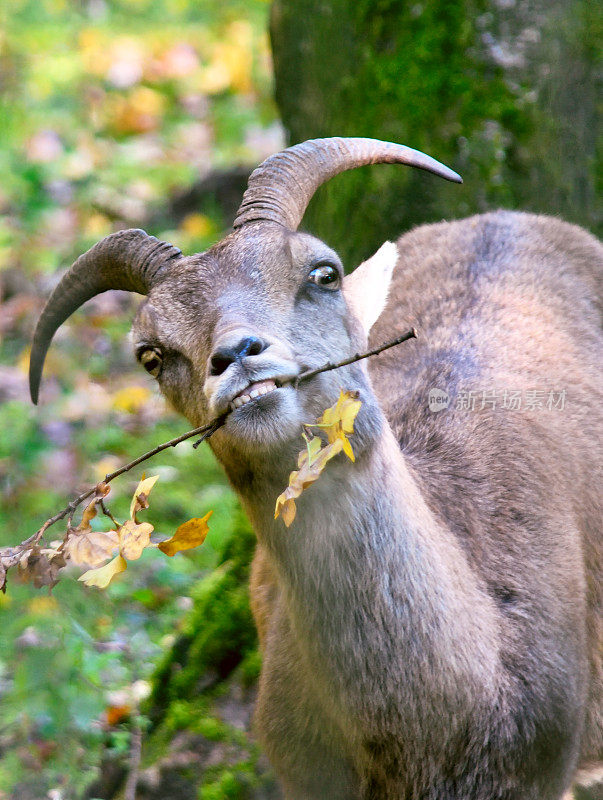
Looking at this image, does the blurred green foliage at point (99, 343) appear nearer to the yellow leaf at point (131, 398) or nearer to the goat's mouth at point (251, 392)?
the yellow leaf at point (131, 398)

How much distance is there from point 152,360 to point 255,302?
60 centimetres

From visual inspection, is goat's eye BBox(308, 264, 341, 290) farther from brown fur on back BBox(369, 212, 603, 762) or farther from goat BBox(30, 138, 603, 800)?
brown fur on back BBox(369, 212, 603, 762)

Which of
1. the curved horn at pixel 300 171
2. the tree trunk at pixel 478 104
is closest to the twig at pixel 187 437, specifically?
the curved horn at pixel 300 171

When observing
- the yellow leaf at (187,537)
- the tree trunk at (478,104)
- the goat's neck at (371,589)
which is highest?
the tree trunk at (478,104)

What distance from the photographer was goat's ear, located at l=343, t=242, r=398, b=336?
4.61m

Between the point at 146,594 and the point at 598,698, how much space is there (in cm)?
259

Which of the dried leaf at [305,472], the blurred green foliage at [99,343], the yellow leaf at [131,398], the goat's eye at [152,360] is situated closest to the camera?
the dried leaf at [305,472]

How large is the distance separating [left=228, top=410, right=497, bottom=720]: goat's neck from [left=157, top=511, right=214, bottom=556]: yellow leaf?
0.28m

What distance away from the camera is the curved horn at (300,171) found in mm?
4309

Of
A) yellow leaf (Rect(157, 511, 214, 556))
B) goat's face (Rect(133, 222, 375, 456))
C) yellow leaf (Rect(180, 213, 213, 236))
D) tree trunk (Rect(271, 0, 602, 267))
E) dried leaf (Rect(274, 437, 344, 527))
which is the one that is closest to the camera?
dried leaf (Rect(274, 437, 344, 527))

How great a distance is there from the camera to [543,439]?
489 cm

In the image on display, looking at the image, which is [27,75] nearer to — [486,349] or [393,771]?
[486,349]

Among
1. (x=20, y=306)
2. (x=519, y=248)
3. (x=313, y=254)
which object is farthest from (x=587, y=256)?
(x=20, y=306)

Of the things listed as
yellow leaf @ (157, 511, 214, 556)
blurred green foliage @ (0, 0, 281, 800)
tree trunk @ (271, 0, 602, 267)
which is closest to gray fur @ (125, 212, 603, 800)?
yellow leaf @ (157, 511, 214, 556)
